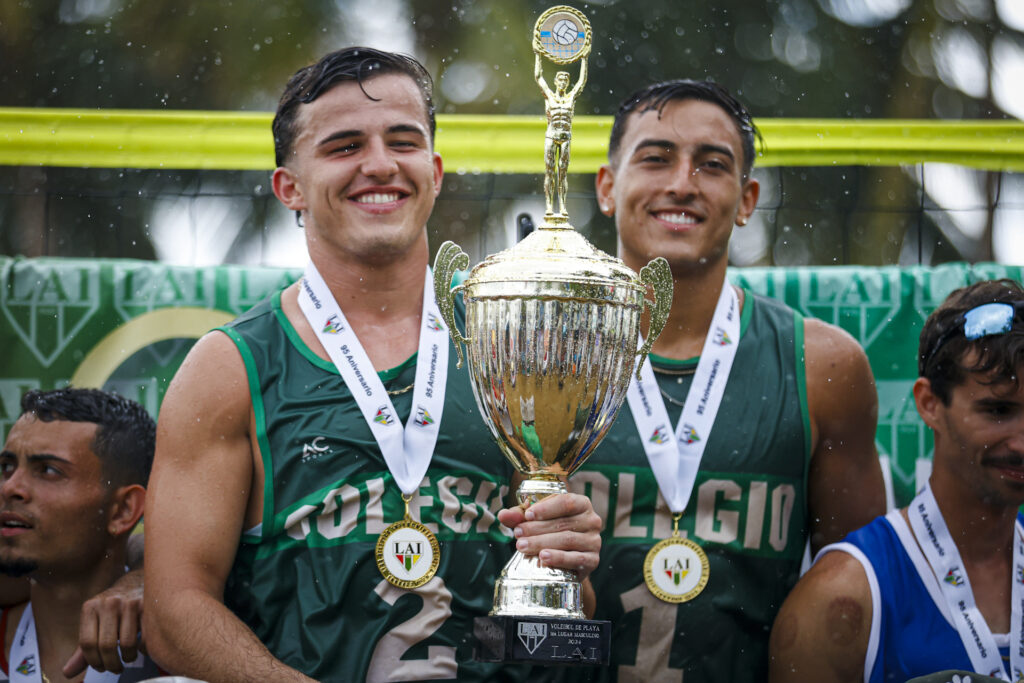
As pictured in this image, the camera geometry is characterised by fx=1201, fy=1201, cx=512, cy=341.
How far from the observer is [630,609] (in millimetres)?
2945

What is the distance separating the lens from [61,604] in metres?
3.05

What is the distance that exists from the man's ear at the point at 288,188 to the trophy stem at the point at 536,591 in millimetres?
1060

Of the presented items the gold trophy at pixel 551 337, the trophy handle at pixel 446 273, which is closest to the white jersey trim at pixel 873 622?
the gold trophy at pixel 551 337

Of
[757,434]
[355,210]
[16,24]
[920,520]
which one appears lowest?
[920,520]

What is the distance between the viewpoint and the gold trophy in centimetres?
234

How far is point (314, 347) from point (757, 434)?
1.14 m

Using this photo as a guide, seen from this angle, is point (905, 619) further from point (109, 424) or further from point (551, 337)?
point (109, 424)

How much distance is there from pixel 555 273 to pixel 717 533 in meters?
0.99

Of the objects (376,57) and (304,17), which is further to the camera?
(304,17)

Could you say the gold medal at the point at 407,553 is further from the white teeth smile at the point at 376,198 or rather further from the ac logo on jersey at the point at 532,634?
the white teeth smile at the point at 376,198

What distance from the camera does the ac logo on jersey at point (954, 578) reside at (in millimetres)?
2719

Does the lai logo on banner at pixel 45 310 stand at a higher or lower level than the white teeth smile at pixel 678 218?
lower

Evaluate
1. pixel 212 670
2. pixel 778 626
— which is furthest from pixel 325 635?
pixel 778 626

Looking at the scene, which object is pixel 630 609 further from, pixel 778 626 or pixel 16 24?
pixel 16 24
